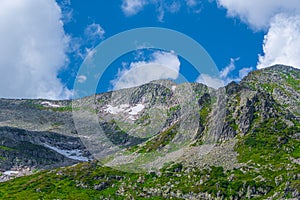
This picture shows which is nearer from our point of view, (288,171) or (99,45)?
(99,45)

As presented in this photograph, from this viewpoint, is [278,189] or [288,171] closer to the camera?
[278,189]

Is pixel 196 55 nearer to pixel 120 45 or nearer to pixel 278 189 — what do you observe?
pixel 120 45

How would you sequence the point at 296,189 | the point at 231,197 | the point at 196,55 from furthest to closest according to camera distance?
the point at 231,197 < the point at 296,189 < the point at 196,55

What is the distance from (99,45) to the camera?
88875mm

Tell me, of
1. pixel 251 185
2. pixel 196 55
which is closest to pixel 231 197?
pixel 251 185

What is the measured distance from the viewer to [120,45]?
92.1 metres

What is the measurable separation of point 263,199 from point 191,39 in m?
114

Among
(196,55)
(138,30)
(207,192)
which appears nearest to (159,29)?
(138,30)

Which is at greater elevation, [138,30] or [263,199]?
[138,30]

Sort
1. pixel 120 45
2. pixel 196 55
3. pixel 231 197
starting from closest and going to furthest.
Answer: pixel 196 55, pixel 120 45, pixel 231 197

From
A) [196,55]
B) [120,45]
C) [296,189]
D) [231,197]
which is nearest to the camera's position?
[196,55]

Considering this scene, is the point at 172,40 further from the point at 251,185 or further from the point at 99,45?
the point at 251,185

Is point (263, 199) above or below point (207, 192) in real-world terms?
below

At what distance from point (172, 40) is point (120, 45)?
11.8 metres
